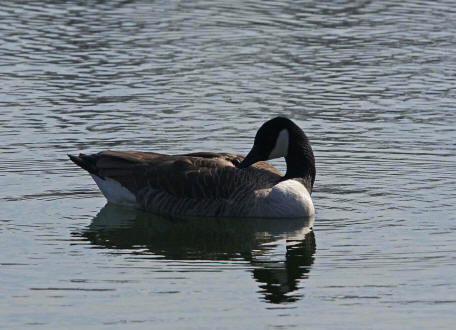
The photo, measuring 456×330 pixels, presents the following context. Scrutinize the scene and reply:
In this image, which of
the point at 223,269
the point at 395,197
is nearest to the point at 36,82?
the point at 395,197

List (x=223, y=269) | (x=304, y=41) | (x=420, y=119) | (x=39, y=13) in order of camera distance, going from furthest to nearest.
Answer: (x=39, y=13), (x=304, y=41), (x=420, y=119), (x=223, y=269)

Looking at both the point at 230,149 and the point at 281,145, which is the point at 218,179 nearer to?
the point at 281,145

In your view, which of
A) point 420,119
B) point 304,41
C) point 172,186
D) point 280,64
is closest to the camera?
point 172,186

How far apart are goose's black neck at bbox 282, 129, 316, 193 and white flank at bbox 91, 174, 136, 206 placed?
84.5 inches

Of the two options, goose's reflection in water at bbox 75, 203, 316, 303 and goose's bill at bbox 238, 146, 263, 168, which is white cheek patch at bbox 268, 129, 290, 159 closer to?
goose's bill at bbox 238, 146, 263, 168

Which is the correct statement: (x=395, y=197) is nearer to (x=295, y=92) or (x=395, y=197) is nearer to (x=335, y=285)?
(x=335, y=285)

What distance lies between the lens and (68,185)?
17.3 metres

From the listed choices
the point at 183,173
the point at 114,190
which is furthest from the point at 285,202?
the point at 114,190

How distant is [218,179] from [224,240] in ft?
3.83

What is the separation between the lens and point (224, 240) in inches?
597

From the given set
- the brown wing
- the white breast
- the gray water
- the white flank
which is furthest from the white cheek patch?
the white flank

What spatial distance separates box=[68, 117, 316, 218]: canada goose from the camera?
1605 centimetres

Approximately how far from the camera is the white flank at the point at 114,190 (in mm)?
16578

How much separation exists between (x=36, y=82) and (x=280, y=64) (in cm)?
496
